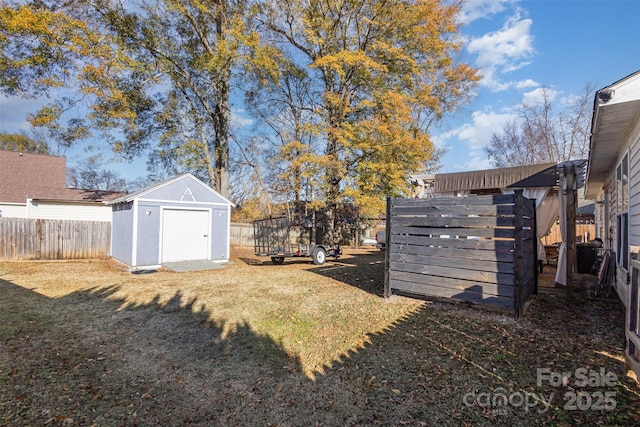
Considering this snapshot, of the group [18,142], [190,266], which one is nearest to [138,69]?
[190,266]

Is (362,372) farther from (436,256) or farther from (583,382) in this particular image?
(436,256)

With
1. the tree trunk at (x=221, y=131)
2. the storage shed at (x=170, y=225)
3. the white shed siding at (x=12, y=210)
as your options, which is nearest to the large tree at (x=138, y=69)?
the tree trunk at (x=221, y=131)

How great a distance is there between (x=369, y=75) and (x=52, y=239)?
15.2 m

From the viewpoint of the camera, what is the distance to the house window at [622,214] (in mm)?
5262

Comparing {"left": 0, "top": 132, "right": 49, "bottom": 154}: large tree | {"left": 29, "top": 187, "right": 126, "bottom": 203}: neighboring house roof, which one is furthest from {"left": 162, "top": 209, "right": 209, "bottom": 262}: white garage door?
Result: {"left": 0, "top": 132, "right": 49, "bottom": 154}: large tree

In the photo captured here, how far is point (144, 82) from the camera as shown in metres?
13.6

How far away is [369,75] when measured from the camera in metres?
14.3

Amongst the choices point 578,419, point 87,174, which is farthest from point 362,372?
point 87,174

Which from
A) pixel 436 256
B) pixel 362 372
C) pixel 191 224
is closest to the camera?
pixel 362 372

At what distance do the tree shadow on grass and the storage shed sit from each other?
5325mm

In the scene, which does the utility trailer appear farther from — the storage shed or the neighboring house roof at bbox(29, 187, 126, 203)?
the neighboring house roof at bbox(29, 187, 126, 203)

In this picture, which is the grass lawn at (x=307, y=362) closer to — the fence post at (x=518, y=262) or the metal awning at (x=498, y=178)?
the fence post at (x=518, y=262)

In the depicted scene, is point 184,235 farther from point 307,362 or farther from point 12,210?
point 12,210

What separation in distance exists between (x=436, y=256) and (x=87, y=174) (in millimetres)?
43302
